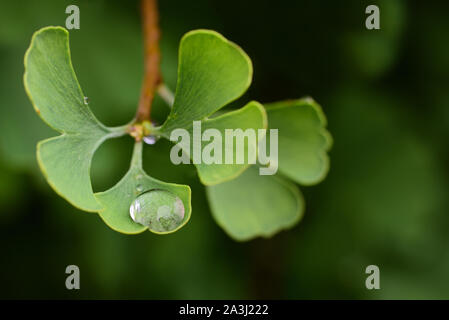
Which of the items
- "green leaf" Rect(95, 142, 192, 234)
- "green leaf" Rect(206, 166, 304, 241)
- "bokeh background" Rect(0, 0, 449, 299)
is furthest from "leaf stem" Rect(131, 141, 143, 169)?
"bokeh background" Rect(0, 0, 449, 299)

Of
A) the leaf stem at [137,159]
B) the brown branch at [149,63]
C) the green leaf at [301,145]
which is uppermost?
the brown branch at [149,63]

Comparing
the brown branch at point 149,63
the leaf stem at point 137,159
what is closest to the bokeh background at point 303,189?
the brown branch at point 149,63

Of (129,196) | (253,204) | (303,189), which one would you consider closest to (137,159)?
(129,196)

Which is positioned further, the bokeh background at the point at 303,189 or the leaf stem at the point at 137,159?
the bokeh background at the point at 303,189

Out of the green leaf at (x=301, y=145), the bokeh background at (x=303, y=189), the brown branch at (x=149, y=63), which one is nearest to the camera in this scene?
the brown branch at (x=149, y=63)

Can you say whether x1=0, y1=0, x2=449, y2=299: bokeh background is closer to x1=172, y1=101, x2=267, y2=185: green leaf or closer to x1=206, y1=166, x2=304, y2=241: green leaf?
x1=206, y1=166, x2=304, y2=241: green leaf

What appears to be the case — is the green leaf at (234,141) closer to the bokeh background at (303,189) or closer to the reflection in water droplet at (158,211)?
the reflection in water droplet at (158,211)
